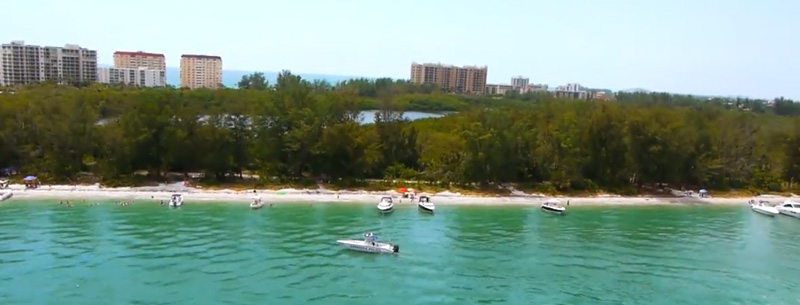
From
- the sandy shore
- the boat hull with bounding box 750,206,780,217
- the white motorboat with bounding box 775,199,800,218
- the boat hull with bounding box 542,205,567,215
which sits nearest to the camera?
the boat hull with bounding box 542,205,567,215

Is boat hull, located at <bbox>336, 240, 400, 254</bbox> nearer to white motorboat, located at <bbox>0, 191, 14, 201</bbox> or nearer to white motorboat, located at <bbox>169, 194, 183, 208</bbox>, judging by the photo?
white motorboat, located at <bbox>169, 194, 183, 208</bbox>

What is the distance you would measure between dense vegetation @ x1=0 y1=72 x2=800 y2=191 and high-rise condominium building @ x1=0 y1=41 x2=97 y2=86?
102 metres

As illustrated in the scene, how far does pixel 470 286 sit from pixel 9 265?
101ft

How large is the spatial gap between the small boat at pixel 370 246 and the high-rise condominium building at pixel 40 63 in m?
141

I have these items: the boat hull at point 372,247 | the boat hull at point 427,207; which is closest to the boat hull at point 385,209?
the boat hull at point 427,207

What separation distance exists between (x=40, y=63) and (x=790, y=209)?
177m

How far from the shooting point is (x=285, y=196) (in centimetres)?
6297

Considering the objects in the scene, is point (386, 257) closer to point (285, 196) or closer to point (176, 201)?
point (285, 196)

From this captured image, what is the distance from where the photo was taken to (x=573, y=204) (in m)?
64.9

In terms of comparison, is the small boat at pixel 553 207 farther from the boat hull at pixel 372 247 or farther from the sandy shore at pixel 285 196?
the boat hull at pixel 372 247

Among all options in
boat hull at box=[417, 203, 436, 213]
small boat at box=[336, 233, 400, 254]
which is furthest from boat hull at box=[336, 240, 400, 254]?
boat hull at box=[417, 203, 436, 213]

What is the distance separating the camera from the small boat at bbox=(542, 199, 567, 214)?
60156 mm

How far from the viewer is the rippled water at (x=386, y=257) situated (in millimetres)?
36031

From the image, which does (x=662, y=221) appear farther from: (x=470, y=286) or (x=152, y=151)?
(x=152, y=151)
